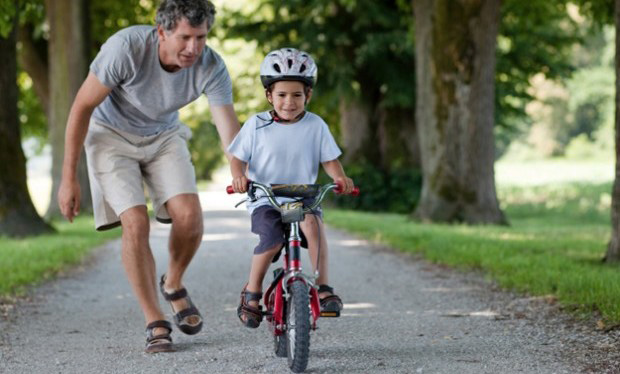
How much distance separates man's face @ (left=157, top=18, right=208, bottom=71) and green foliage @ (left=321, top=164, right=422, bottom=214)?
2048 centimetres

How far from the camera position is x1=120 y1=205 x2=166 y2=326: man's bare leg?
610 cm

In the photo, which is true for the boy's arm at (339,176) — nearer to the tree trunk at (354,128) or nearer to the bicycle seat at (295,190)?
the bicycle seat at (295,190)

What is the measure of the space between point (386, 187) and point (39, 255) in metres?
15.7

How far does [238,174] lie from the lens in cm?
547

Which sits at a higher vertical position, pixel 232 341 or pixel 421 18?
pixel 421 18

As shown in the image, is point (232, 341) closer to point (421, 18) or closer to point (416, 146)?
point (421, 18)

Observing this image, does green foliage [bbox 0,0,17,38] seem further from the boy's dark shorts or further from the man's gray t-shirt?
the boy's dark shorts

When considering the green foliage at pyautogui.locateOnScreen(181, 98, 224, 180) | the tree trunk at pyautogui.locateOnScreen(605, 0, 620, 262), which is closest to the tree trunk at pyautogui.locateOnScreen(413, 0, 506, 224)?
the tree trunk at pyautogui.locateOnScreen(605, 0, 620, 262)

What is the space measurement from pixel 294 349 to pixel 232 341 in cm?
128

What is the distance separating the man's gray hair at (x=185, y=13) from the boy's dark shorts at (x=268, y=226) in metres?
1.06

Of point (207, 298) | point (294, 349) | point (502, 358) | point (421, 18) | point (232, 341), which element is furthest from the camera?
point (421, 18)

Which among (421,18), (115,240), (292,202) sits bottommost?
(115,240)

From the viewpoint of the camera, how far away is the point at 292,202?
17.7 feet

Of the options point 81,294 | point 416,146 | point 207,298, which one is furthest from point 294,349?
point 416,146
